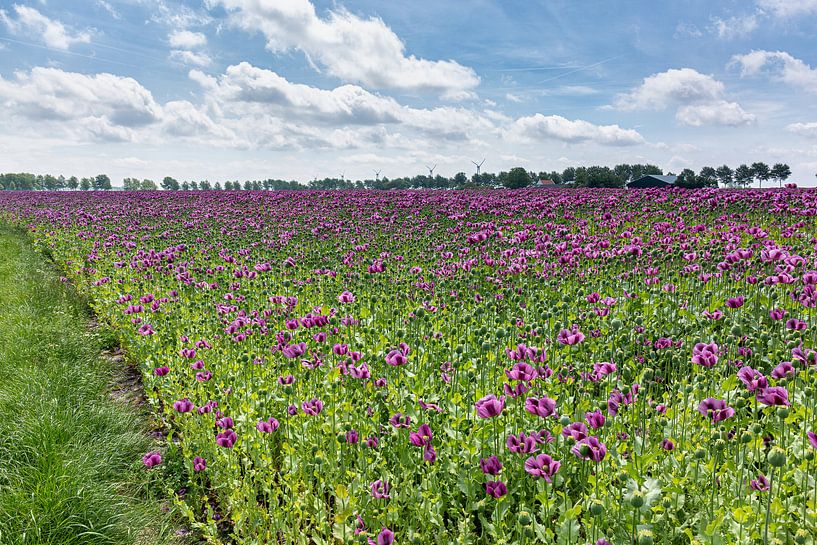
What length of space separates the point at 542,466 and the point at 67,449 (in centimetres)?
354

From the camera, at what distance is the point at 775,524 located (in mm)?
2438

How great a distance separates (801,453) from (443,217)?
1238 cm

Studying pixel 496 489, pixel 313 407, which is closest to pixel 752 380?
pixel 496 489

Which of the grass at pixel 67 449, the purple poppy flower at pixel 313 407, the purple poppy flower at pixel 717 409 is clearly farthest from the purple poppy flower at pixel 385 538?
the purple poppy flower at pixel 717 409

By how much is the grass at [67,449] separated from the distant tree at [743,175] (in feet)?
371

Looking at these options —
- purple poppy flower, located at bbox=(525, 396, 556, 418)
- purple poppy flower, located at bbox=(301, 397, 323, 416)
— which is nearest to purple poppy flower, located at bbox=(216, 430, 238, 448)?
purple poppy flower, located at bbox=(301, 397, 323, 416)

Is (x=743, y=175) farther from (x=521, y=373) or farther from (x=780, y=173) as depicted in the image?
(x=521, y=373)

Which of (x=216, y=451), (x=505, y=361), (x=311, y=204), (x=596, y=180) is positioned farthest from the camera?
(x=596, y=180)

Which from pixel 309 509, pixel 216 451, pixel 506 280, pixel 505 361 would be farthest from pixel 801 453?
pixel 506 280

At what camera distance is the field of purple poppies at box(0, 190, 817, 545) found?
2.82 metres

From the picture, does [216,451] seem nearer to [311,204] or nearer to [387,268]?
[387,268]

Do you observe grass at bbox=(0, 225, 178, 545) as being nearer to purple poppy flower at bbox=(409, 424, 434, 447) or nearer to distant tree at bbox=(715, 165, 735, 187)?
purple poppy flower at bbox=(409, 424, 434, 447)

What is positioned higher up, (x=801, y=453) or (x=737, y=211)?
(x=737, y=211)

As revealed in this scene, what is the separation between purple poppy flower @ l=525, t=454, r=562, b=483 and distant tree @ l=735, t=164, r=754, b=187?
11320 centimetres
